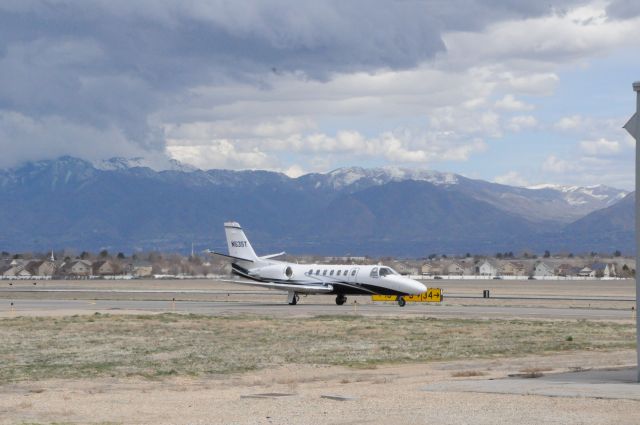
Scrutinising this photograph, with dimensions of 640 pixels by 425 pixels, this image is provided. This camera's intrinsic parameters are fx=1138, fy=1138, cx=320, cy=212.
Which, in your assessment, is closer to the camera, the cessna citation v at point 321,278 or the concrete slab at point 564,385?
the concrete slab at point 564,385

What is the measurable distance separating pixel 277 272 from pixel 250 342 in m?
31.2

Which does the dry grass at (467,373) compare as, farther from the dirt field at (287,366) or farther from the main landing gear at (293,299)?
the main landing gear at (293,299)

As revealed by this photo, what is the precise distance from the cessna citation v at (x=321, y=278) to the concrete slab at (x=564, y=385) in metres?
38.7

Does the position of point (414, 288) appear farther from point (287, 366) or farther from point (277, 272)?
point (287, 366)

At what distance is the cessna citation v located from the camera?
215 ft

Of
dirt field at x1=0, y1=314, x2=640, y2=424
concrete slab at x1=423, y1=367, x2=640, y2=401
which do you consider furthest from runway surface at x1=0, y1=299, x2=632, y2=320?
concrete slab at x1=423, y1=367, x2=640, y2=401

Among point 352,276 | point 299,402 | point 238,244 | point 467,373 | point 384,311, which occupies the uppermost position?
point 238,244

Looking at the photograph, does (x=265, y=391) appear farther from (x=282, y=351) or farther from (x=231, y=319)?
(x=231, y=319)

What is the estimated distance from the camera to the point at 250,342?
38531 millimetres

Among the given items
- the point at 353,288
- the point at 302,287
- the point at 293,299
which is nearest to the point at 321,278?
the point at 302,287

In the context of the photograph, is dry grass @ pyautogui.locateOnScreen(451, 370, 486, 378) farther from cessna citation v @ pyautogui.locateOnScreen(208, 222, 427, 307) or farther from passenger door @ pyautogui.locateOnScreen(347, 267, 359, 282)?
passenger door @ pyautogui.locateOnScreen(347, 267, 359, 282)

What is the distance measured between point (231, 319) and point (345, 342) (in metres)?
13.7

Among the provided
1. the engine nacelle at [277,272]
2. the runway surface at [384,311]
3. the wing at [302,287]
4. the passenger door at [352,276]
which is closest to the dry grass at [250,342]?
the runway surface at [384,311]

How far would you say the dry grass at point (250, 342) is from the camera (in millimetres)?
31188
